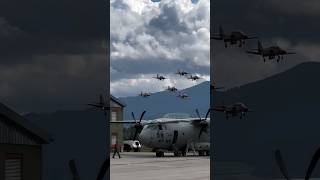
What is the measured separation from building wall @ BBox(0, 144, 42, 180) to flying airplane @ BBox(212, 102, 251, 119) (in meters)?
1.80

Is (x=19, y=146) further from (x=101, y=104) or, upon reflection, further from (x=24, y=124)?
(x=101, y=104)

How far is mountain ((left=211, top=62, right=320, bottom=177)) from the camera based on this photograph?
16.8 feet

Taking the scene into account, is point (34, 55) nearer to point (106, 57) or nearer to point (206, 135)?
point (106, 57)

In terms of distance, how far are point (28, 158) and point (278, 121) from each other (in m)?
2.39

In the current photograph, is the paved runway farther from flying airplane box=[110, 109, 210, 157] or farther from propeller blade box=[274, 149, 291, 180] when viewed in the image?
flying airplane box=[110, 109, 210, 157]

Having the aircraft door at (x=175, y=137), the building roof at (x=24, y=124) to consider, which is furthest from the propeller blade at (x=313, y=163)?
the aircraft door at (x=175, y=137)

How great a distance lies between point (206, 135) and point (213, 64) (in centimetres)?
2287

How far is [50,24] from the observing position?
493 cm

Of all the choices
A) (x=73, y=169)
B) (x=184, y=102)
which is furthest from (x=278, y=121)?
(x=184, y=102)

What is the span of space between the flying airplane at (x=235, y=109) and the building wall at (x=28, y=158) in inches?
70.8

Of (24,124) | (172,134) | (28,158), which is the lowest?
(172,134)

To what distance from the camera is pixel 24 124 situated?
15.7 feet

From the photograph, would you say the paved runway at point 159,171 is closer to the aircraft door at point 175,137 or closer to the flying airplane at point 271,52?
the flying airplane at point 271,52

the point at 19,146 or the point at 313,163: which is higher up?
the point at 19,146
